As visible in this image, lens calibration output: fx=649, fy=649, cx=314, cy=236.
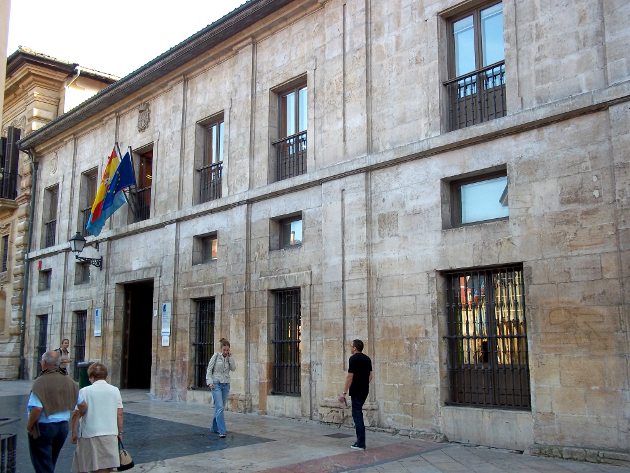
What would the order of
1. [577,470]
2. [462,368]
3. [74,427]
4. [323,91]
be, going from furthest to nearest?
1. [323,91]
2. [462,368]
3. [577,470]
4. [74,427]

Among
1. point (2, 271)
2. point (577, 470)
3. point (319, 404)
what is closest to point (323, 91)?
point (319, 404)

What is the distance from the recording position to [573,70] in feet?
29.5

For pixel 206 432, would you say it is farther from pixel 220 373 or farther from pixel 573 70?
pixel 573 70

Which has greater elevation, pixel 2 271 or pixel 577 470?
pixel 2 271

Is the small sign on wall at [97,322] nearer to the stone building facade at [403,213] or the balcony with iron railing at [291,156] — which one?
the stone building facade at [403,213]

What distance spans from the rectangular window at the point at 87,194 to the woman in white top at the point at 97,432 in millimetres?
15231

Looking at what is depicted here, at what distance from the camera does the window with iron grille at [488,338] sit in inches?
366

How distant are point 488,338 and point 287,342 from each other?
4.52 meters

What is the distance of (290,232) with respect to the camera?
13.3 meters

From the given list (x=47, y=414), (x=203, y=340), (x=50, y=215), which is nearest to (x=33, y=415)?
(x=47, y=414)

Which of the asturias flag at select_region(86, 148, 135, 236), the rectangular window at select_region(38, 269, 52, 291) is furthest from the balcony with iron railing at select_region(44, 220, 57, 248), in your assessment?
the asturias flag at select_region(86, 148, 135, 236)

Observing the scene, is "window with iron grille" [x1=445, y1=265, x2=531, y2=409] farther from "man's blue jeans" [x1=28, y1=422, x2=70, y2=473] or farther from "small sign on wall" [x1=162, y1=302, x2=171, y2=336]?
"small sign on wall" [x1=162, y1=302, x2=171, y2=336]

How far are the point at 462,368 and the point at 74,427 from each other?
19.6 ft

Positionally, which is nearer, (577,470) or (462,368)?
(577,470)
